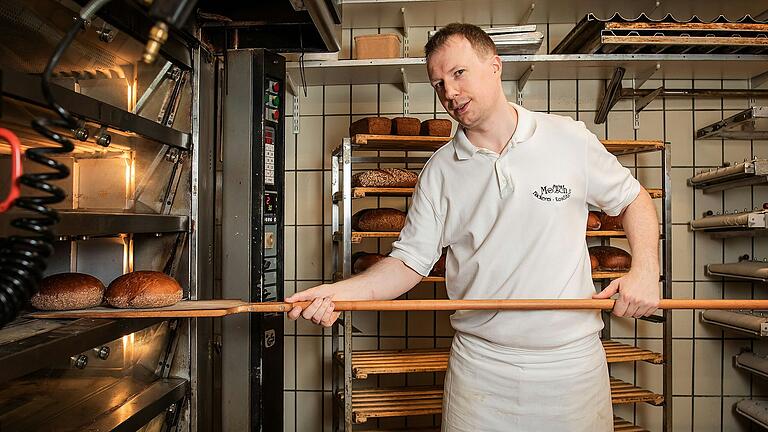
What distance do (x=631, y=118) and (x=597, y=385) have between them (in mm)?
1836

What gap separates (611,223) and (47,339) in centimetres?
225

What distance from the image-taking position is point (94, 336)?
133 cm

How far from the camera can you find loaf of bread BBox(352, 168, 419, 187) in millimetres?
2576

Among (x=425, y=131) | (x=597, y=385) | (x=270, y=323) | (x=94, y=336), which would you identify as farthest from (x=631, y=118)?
(x=94, y=336)

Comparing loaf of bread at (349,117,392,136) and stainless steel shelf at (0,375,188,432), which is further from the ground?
loaf of bread at (349,117,392,136)

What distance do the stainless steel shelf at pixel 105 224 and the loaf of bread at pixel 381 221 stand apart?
923 mm

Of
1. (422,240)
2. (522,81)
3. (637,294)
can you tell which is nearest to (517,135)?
(422,240)

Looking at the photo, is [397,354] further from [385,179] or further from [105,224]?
[105,224]

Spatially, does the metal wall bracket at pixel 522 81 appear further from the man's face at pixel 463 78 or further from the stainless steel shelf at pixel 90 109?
the stainless steel shelf at pixel 90 109

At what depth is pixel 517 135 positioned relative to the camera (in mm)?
1654

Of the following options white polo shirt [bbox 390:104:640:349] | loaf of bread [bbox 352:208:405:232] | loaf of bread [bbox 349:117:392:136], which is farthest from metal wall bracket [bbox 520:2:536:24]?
white polo shirt [bbox 390:104:640:349]

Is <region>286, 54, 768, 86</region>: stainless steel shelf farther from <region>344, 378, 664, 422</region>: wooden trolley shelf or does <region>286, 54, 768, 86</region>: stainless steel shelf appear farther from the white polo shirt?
<region>344, 378, 664, 422</region>: wooden trolley shelf

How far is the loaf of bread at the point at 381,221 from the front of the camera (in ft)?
8.50

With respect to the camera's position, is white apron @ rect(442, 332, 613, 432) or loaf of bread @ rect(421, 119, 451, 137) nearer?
white apron @ rect(442, 332, 613, 432)
